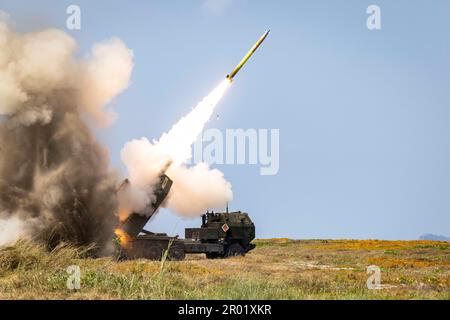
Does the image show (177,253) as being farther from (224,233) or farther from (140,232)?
(224,233)

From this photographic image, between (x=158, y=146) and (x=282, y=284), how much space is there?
1376 cm

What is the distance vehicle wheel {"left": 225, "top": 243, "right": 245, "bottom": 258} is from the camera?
3234cm

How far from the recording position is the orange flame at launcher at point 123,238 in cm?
2571

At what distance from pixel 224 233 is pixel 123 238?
790 centimetres

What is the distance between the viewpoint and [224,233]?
32281mm

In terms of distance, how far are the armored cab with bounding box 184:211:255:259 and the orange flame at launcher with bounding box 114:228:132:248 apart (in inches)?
235

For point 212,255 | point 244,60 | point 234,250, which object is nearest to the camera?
point 244,60

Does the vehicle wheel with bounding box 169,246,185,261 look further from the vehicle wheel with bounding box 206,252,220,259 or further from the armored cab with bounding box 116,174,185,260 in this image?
the vehicle wheel with bounding box 206,252,220,259

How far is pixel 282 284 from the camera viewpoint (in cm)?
1380

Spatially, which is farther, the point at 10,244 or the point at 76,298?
the point at 10,244

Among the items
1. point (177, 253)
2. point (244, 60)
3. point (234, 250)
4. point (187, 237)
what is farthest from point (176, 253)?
point (244, 60)

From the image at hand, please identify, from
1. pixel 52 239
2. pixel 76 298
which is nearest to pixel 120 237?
pixel 52 239

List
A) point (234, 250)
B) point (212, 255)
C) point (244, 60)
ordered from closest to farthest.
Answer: point (244, 60) < point (234, 250) < point (212, 255)
